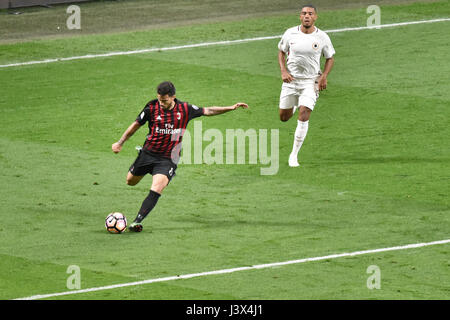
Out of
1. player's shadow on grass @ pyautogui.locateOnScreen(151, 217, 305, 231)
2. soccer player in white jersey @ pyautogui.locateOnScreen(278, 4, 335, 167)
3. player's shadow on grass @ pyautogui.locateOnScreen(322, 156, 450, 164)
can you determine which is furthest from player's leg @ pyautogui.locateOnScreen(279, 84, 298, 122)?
player's shadow on grass @ pyautogui.locateOnScreen(151, 217, 305, 231)

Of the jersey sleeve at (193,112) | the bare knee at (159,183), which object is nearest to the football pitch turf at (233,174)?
the bare knee at (159,183)

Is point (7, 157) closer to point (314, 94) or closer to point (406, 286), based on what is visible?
point (314, 94)

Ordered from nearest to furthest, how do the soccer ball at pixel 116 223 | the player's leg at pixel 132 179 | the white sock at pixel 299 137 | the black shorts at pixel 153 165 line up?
the soccer ball at pixel 116 223 → the black shorts at pixel 153 165 → the player's leg at pixel 132 179 → the white sock at pixel 299 137

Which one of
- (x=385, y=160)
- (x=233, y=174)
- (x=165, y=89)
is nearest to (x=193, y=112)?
(x=165, y=89)

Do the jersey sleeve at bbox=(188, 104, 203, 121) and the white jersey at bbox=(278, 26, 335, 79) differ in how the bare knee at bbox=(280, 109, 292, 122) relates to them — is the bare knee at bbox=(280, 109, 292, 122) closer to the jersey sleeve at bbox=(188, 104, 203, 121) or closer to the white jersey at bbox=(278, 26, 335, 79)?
the white jersey at bbox=(278, 26, 335, 79)

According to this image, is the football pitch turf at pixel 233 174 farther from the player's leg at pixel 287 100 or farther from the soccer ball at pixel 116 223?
the player's leg at pixel 287 100

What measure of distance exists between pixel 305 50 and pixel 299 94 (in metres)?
0.77

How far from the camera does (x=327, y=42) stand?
18531 millimetres

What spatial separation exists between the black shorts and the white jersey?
376 centimetres

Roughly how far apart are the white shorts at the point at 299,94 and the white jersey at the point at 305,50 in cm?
12

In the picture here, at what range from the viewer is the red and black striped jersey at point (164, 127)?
15.8 m

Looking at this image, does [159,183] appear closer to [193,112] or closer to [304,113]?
[193,112]

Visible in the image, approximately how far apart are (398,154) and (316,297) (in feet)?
21.8

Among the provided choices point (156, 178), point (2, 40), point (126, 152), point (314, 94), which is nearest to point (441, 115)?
point (314, 94)
